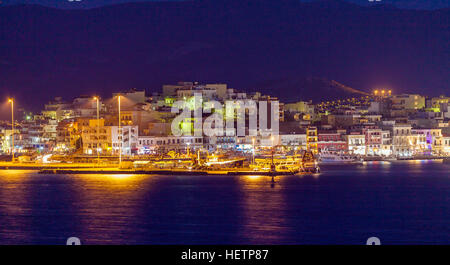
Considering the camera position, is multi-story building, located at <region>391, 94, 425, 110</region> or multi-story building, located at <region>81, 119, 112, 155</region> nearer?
multi-story building, located at <region>81, 119, 112, 155</region>

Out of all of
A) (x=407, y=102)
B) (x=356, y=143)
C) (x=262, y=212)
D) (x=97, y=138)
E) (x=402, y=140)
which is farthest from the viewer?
(x=407, y=102)

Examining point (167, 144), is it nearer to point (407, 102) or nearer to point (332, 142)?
point (332, 142)

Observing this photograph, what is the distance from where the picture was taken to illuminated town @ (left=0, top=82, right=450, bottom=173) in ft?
80.3

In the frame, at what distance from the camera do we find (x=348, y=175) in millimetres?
21641

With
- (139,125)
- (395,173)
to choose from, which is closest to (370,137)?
(395,173)

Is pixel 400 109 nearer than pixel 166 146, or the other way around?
pixel 166 146

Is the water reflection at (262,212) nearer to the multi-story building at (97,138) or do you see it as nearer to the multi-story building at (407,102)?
the multi-story building at (97,138)

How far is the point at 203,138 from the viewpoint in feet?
95.2

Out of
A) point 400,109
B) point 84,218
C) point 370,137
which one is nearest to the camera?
point 84,218

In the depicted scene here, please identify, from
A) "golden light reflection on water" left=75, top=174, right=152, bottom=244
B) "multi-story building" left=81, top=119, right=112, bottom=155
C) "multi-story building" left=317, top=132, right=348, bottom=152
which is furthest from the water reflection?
"multi-story building" left=317, top=132, right=348, bottom=152

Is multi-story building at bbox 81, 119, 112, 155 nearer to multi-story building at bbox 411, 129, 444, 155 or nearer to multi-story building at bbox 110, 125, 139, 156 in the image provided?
multi-story building at bbox 110, 125, 139, 156

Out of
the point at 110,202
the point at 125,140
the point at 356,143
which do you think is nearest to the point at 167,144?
the point at 125,140

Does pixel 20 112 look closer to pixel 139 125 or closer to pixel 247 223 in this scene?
pixel 139 125
